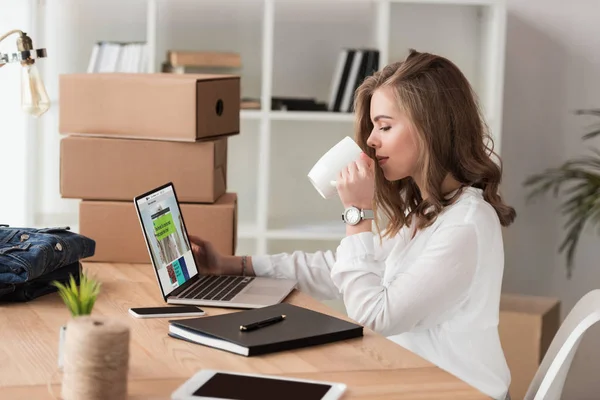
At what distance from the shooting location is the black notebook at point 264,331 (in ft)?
4.91

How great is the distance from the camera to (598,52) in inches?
147

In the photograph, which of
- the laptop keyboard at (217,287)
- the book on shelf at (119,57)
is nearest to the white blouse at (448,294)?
the laptop keyboard at (217,287)

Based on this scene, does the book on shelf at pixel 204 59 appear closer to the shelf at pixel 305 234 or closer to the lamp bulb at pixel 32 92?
the shelf at pixel 305 234

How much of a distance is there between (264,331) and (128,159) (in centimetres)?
96

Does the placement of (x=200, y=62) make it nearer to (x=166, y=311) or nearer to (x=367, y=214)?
(x=367, y=214)

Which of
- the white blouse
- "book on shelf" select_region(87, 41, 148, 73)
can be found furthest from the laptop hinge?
"book on shelf" select_region(87, 41, 148, 73)

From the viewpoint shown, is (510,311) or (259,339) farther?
(510,311)

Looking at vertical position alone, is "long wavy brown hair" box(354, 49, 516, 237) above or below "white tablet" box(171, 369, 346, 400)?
above

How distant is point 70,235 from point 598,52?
2.52 metres

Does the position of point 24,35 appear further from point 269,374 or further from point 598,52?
point 598,52

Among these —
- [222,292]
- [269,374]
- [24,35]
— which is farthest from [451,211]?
[24,35]

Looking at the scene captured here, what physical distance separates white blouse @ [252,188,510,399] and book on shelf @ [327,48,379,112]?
1.65 metres

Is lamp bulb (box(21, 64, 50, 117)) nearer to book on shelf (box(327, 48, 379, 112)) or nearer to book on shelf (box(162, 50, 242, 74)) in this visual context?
book on shelf (box(162, 50, 242, 74))

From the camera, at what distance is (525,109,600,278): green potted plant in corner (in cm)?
343
